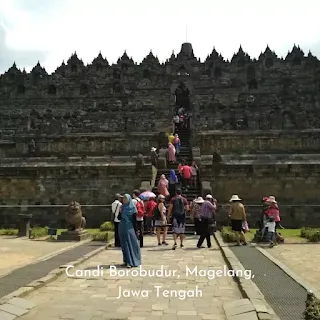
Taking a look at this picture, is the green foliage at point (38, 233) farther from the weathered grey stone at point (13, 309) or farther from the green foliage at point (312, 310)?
the green foliage at point (312, 310)

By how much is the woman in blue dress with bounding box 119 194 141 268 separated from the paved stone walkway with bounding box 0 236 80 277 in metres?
2.52

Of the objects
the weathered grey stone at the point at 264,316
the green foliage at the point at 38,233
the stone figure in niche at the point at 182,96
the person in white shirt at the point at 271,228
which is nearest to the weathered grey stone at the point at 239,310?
the weathered grey stone at the point at 264,316

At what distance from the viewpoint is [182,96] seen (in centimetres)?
4325

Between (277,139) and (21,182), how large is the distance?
15.6 m

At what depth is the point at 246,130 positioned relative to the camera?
28406mm

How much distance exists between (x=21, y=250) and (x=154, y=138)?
51.7ft

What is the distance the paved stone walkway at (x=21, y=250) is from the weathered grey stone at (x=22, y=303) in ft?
8.56

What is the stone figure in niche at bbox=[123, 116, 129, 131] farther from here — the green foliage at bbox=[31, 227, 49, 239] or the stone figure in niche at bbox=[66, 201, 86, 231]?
the stone figure in niche at bbox=[66, 201, 86, 231]

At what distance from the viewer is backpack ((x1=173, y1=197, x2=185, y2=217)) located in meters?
13.7

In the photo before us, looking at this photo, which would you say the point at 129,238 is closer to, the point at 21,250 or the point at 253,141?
the point at 21,250

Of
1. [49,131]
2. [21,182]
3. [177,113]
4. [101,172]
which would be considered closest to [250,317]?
[101,172]

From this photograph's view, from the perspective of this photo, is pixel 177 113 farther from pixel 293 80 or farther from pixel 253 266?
pixel 253 266

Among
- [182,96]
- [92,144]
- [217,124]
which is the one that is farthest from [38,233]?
Answer: [182,96]

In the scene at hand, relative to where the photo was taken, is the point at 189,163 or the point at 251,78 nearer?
the point at 189,163
